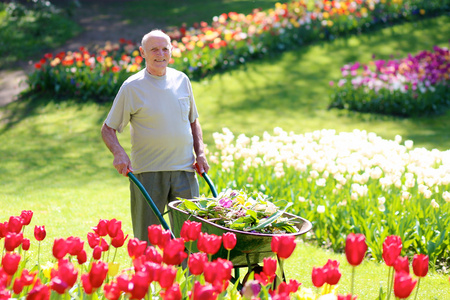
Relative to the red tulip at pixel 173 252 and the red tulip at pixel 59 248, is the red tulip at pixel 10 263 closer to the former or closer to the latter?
the red tulip at pixel 59 248

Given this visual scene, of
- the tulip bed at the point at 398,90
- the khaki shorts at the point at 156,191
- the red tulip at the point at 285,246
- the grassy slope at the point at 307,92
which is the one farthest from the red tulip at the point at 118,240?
the tulip bed at the point at 398,90

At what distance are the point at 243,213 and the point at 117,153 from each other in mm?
950

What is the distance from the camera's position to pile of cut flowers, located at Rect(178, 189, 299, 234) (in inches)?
123

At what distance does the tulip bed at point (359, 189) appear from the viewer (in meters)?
4.89

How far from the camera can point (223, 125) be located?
9.91 meters

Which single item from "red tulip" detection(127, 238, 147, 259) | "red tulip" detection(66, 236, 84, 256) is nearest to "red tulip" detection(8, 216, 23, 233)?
"red tulip" detection(66, 236, 84, 256)

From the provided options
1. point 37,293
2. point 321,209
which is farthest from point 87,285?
point 321,209

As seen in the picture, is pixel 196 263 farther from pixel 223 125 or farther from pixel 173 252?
pixel 223 125

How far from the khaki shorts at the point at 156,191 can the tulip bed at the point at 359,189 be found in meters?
1.64

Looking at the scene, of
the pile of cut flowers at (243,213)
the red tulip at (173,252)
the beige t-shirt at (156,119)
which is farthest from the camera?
the beige t-shirt at (156,119)

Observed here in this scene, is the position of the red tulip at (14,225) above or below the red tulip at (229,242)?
above

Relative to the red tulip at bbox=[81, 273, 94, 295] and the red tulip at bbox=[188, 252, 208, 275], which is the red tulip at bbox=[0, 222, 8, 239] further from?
the red tulip at bbox=[188, 252, 208, 275]

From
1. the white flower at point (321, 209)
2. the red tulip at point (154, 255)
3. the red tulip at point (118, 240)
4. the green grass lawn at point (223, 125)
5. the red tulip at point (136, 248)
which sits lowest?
the green grass lawn at point (223, 125)

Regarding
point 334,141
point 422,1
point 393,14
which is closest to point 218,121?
point 334,141
